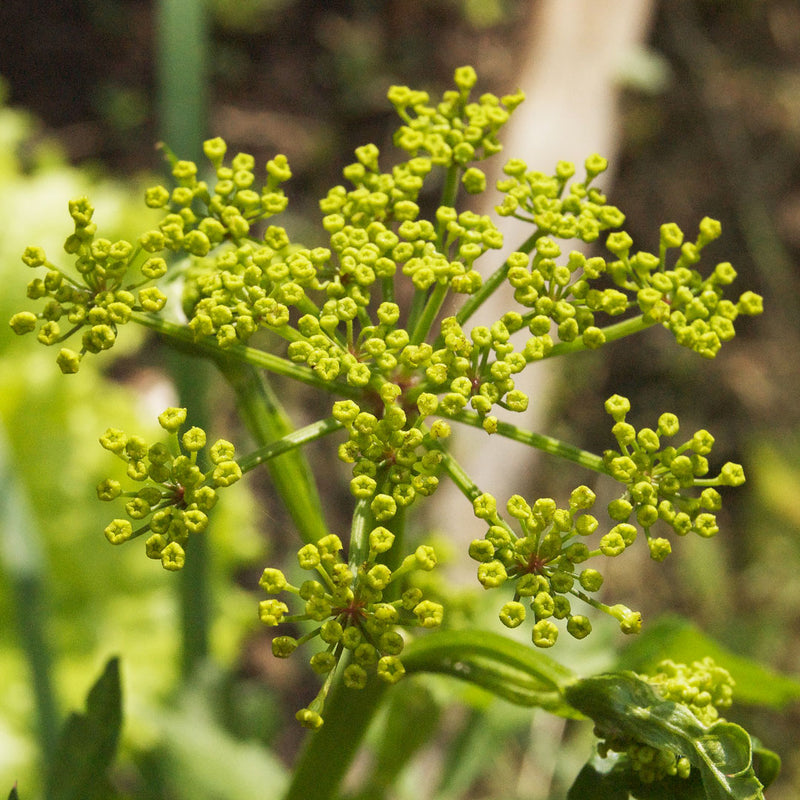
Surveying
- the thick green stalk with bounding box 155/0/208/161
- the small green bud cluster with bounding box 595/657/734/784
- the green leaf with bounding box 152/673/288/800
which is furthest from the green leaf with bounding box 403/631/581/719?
the thick green stalk with bounding box 155/0/208/161

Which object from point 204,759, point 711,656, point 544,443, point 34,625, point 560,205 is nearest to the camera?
point 544,443

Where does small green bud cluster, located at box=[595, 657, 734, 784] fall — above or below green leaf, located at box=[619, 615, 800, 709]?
below

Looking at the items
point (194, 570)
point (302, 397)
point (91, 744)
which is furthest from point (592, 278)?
point (302, 397)

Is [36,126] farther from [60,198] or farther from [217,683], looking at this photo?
[217,683]

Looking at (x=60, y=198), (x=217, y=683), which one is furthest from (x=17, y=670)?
(x=60, y=198)

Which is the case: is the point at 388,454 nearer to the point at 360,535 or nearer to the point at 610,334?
the point at 360,535

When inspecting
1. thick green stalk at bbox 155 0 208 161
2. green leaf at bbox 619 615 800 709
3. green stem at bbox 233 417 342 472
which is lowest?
green stem at bbox 233 417 342 472

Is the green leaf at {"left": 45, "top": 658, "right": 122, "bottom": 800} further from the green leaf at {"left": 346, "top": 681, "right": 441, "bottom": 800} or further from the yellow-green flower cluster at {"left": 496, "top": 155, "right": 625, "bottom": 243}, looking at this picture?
the yellow-green flower cluster at {"left": 496, "top": 155, "right": 625, "bottom": 243}
